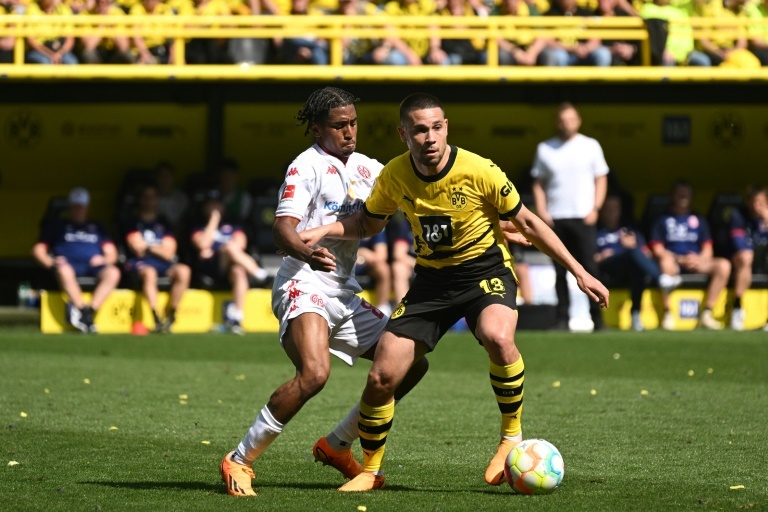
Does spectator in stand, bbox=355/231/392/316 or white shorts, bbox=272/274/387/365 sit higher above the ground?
white shorts, bbox=272/274/387/365

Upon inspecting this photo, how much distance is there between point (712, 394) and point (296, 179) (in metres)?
4.40

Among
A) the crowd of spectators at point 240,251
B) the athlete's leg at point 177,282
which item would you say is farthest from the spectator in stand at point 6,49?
the athlete's leg at point 177,282

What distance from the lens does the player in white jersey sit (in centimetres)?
601

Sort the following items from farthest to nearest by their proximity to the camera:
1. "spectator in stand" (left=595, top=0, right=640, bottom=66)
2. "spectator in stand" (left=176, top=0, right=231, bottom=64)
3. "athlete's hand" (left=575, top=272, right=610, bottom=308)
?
"spectator in stand" (left=595, top=0, right=640, bottom=66) < "spectator in stand" (left=176, top=0, right=231, bottom=64) < "athlete's hand" (left=575, top=272, right=610, bottom=308)

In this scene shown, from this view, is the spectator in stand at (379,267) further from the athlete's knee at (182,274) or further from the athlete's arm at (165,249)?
the athlete's arm at (165,249)

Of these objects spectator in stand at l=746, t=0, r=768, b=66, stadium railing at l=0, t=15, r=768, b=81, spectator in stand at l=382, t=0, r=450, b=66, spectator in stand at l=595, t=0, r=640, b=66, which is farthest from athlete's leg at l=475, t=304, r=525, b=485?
spectator in stand at l=746, t=0, r=768, b=66

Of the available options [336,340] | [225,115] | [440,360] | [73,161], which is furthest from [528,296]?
[336,340]

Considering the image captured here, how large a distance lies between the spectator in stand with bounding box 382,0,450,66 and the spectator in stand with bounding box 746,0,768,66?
3.83 metres

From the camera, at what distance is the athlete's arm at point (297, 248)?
5910mm

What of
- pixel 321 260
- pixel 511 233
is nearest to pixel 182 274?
pixel 511 233

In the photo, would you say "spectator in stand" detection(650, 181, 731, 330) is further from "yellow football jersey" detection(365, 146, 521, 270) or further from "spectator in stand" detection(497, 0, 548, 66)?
"yellow football jersey" detection(365, 146, 521, 270)

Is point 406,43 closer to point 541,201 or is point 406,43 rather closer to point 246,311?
point 541,201

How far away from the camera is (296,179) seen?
6254 mm

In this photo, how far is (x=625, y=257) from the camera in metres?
15.0
